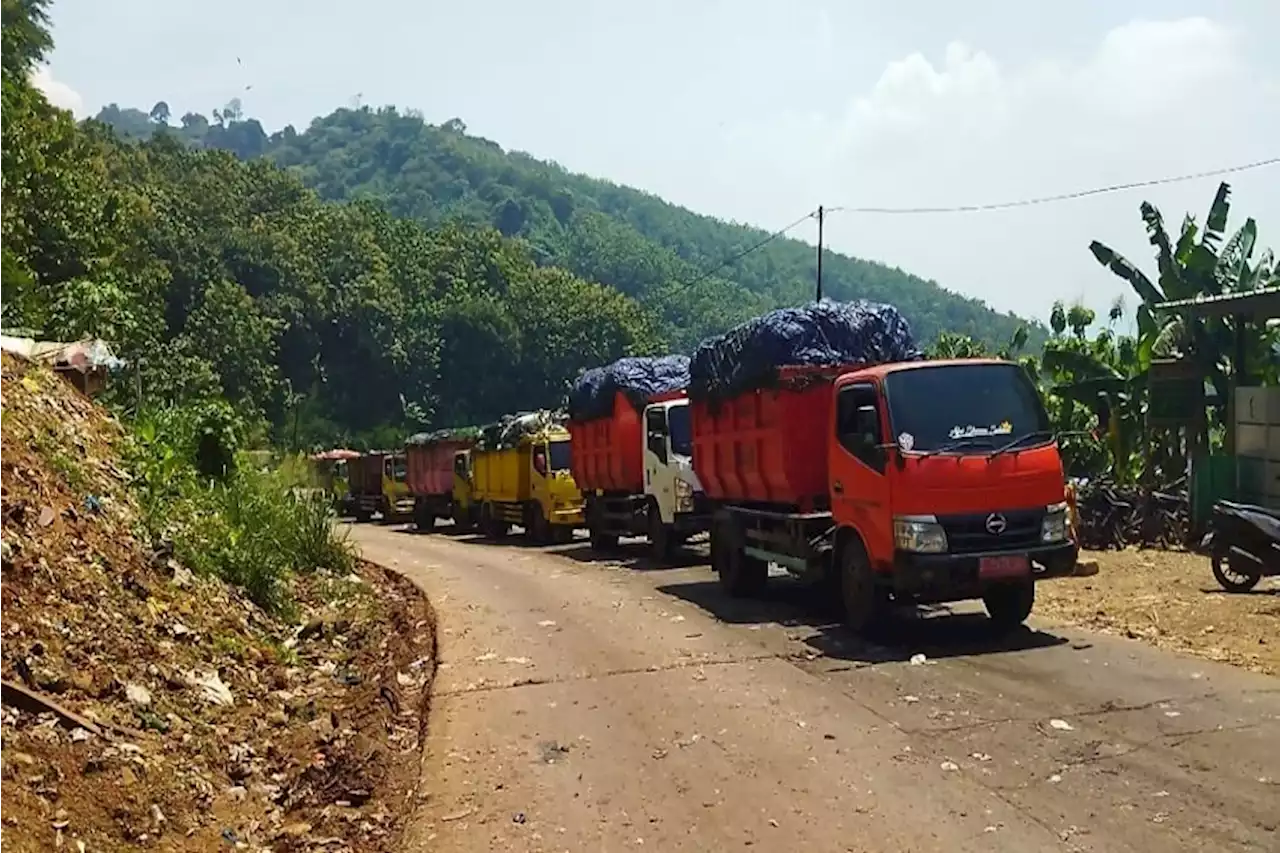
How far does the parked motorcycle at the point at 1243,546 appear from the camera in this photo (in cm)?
1377

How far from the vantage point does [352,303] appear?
2960 inches

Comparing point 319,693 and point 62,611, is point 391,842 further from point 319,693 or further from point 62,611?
point 319,693

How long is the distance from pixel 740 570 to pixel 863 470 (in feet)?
12.6

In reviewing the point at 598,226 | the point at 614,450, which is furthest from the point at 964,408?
the point at 598,226

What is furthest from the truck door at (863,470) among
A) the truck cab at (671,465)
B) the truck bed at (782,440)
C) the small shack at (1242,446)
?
the small shack at (1242,446)

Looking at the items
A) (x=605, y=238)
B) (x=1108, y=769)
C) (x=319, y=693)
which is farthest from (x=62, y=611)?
(x=605, y=238)

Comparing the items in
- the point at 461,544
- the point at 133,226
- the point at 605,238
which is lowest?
the point at 461,544

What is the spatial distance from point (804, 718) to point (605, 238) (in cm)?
11620

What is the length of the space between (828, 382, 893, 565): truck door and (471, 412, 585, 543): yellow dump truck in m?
14.9

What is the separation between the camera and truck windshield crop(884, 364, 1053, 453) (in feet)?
36.0

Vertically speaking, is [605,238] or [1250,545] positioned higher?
[605,238]

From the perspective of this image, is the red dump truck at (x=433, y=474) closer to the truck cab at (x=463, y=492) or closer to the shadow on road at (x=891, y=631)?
the truck cab at (x=463, y=492)

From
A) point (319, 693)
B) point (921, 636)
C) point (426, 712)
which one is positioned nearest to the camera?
point (426, 712)

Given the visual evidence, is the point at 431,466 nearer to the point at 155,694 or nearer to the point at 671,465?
the point at 671,465
